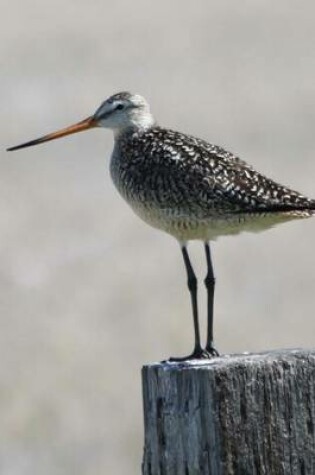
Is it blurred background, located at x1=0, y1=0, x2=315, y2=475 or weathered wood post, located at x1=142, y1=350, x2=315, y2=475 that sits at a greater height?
blurred background, located at x1=0, y1=0, x2=315, y2=475

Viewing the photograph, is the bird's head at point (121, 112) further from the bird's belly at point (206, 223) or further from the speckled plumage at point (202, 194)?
the bird's belly at point (206, 223)

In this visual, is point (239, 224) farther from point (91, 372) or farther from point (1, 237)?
point (1, 237)

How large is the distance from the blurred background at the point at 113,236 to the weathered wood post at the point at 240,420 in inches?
245

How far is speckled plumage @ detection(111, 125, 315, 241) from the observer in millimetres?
10109

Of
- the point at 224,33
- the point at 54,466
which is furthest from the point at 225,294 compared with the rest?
the point at 224,33

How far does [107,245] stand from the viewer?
20125 mm

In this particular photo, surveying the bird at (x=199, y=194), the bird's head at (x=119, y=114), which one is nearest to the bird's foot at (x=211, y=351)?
the bird at (x=199, y=194)

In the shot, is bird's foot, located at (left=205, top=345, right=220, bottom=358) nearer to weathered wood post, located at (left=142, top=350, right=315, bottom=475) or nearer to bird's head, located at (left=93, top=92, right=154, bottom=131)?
bird's head, located at (left=93, top=92, right=154, bottom=131)

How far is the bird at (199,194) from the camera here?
33.2 ft

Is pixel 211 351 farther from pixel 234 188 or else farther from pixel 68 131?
pixel 68 131

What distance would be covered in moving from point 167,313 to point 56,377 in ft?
6.66

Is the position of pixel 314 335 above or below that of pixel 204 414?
above

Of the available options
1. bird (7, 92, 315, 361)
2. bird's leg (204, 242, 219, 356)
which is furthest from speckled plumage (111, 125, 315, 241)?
bird's leg (204, 242, 219, 356)

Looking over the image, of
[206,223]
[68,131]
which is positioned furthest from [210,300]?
[68,131]
